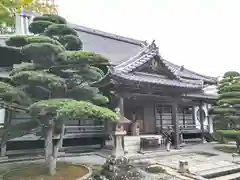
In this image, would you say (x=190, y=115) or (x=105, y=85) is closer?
(x=105, y=85)

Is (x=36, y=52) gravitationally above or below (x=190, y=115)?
above

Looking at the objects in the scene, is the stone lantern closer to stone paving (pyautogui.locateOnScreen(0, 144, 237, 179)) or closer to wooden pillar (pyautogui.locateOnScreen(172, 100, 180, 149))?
stone paving (pyautogui.locateOnScreen(0, 144, 237, 179))

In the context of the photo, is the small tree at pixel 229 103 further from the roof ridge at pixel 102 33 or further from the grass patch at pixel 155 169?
the roof ridge at pixel 102 33

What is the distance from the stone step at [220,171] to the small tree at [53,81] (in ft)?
11.4

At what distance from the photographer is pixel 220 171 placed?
6.34 meters

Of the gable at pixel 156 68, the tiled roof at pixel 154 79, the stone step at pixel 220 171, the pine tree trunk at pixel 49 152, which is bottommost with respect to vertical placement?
the stone step at pixel 220 171

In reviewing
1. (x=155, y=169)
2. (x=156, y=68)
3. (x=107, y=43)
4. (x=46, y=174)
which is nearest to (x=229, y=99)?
(x=156, y=68)

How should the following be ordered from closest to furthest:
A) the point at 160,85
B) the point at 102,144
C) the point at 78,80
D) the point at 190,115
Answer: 1. the point at 78,80
2. the point at 160,85
3. the point at 102,144
4. the point at 190,115

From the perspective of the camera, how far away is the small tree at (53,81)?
4.65 metres

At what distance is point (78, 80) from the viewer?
6.12 m

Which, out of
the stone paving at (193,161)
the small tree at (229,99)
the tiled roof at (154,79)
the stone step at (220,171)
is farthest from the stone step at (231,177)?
the small tree at (229,99)

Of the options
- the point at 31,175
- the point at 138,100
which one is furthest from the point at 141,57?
the point at 31,175

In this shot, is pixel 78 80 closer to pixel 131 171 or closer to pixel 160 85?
pixel 131 171

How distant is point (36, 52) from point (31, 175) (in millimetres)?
3231
